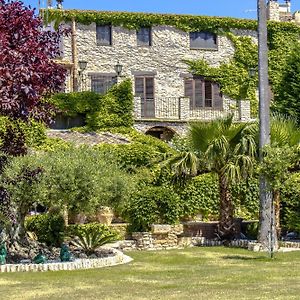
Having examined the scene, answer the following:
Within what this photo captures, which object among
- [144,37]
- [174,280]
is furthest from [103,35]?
[174,280]

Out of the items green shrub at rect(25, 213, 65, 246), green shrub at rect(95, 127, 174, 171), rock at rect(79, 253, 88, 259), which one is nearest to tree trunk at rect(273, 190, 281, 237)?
green shrub at rect(95, 127, 174, 171)

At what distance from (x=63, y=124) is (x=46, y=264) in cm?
1949

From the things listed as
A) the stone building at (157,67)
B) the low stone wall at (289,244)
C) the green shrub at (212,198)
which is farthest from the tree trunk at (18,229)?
the stone building at (157,67)

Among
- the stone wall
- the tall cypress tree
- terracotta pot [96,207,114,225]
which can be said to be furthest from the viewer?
the tall cypress tree

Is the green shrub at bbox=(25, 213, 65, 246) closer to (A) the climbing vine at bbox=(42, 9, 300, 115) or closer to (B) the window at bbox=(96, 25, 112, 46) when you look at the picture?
(B) the window at bbox=(96, 25, 112, 46)

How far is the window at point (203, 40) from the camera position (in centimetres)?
4209

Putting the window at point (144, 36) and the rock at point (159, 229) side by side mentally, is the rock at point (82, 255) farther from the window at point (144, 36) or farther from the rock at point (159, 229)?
the window at point (144, 36)

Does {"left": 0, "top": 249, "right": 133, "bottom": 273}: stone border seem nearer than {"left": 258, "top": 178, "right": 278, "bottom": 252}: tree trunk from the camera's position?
Yes

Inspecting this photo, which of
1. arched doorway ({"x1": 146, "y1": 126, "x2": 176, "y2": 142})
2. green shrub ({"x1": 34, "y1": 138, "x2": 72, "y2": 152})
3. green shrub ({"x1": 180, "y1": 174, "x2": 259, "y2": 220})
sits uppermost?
arched doorway ({"x1": 146, "y1": 126, "x2": 176, "y2": 142})

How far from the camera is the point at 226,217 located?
2472 centimetres

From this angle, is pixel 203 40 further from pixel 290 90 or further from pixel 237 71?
pixel 290 90

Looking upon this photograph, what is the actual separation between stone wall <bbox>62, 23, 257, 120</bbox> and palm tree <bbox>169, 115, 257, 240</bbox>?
14839 millimetres

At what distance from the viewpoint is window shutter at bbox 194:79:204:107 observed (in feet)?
134

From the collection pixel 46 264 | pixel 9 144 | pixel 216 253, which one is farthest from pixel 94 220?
pixel 9 144
